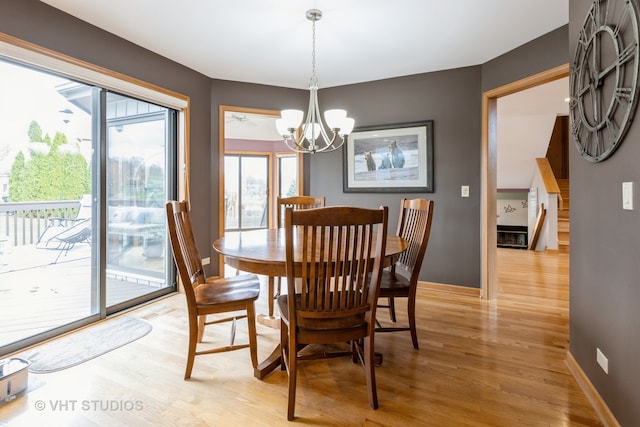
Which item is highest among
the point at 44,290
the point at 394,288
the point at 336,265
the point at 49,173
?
the point at 49,173

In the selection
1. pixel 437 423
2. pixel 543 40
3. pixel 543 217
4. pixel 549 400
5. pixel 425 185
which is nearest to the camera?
pixel 437 423

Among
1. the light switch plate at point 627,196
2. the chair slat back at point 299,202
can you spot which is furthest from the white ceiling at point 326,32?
the light switch plate at point 627,196

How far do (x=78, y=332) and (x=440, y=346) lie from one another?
8.98ft

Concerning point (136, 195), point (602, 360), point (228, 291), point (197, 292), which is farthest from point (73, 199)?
point (602, 360)

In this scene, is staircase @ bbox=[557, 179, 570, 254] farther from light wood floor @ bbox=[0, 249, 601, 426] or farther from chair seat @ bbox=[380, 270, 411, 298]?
chair seat @ bbox=[380, 270, 411, 298]

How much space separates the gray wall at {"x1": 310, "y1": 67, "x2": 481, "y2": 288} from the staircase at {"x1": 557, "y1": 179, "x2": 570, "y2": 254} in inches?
143

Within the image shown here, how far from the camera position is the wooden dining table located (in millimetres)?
1694

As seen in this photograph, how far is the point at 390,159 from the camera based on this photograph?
153 inches

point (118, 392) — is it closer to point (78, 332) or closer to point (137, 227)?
point (78, 332)

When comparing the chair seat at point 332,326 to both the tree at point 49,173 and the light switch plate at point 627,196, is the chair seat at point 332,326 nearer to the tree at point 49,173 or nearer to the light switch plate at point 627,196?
the light switch plate at point 627,196

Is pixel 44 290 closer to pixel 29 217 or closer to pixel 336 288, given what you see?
pixel 29 217

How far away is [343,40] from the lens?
2.89 m

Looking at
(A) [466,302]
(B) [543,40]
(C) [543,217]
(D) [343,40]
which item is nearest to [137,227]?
(D) [343,40]

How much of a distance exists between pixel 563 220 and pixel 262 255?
669 cm
